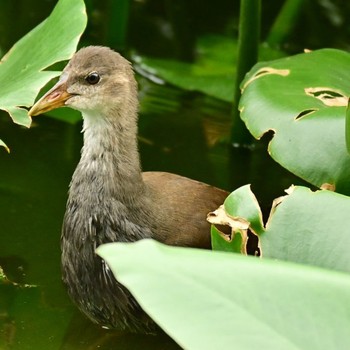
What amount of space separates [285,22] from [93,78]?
187cm

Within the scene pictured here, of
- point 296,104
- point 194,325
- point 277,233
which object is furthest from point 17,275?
point 194,325

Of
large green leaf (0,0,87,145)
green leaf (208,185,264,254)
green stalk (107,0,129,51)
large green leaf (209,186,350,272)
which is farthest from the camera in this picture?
green stalk (107,0,129,51)

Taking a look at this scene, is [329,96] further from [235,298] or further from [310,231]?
[235,298]

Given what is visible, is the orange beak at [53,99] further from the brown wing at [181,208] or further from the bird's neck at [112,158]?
the brown wing at [181,208]

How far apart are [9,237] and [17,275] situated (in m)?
0.22

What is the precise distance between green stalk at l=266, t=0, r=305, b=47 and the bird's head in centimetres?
170

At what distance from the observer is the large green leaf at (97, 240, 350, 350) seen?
5.32 ft

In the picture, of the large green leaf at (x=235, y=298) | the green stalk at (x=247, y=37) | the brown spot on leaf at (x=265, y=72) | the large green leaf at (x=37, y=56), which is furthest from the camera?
the green stalk at (x=247, y=37)

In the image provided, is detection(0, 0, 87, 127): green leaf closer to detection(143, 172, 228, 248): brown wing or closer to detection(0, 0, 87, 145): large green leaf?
detection(0, 0, 87, 145): large green leaf

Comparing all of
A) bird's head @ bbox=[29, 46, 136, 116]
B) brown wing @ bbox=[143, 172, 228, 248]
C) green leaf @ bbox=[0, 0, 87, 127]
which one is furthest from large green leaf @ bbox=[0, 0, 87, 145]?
brown wing @ bbox=[143, 172, 228, 248]

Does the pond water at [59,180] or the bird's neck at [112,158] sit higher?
the bird's neck at [112,158]

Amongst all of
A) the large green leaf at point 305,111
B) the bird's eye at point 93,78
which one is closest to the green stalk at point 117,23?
the large green leaf at point 305,111

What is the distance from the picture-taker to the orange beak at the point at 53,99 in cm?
305

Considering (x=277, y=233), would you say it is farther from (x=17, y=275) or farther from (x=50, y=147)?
(x=50, y=147)
